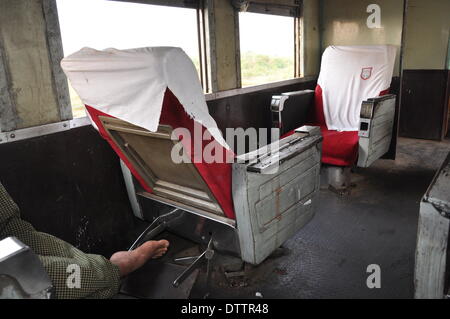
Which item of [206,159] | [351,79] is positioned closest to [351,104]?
[351,79]

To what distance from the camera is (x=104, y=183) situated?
2299 mm

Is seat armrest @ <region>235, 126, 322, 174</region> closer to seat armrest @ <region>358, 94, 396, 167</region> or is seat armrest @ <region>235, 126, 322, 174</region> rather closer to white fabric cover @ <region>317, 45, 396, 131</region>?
seat armrest @ <region>358, 94, 396, 167</region>

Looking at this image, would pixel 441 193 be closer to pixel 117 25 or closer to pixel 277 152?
pixel 277 152

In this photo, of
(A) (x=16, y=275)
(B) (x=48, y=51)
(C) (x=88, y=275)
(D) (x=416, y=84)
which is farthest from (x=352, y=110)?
(A) (x=16, y=275)

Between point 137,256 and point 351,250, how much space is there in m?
1.35

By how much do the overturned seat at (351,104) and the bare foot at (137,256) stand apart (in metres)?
1.65

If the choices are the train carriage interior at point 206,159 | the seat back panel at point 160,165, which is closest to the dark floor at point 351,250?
the train carriage interior at point 206,159

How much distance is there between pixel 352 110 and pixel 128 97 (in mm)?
2797

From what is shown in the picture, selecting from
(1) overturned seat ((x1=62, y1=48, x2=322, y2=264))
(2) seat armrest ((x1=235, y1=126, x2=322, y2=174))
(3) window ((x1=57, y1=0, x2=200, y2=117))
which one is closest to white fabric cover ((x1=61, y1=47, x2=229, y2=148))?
(1) overturned seat ((x1=62, y1=48, x2=322, y2=264))

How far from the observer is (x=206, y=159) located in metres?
1.40

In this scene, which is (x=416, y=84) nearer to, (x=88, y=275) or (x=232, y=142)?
(x=232, y=142)

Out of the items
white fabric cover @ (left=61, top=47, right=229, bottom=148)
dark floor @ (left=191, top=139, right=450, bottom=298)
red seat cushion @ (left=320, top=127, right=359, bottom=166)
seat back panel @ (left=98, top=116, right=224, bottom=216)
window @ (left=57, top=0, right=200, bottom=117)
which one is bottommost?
dark floor @ (left=191, top=139, right=450, bottom=298)

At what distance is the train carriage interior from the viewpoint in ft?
4.08

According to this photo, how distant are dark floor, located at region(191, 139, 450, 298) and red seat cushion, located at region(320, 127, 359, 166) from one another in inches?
14.4
